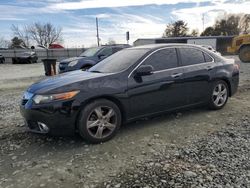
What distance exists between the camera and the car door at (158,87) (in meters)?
4.47

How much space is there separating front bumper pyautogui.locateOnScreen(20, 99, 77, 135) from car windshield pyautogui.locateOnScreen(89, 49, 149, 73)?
114cm

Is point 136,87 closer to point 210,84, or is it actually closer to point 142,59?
point 142,59

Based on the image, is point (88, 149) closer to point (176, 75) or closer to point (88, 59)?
point (176, 75)

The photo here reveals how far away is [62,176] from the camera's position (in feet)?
10.7

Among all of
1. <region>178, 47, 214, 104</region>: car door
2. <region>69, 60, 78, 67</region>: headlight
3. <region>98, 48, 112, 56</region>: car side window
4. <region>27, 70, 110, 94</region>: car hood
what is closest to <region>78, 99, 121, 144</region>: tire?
<region>27, 70, 110, 94</region>: car hood

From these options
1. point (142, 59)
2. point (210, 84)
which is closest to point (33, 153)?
point (142, 59)

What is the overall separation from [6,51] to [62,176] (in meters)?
32.2

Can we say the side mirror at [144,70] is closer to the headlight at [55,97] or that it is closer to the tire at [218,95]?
the headlight at [55,97]

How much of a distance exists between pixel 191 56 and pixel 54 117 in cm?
299

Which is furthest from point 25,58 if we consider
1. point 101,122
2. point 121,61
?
point 101,122

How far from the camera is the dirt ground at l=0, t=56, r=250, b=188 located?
10.7 ft

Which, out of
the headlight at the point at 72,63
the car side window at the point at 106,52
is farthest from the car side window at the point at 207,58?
the headlight at the point at 72,63

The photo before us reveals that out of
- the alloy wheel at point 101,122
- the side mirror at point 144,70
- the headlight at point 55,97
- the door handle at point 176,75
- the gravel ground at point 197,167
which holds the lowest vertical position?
the gravel ground at point 197,167

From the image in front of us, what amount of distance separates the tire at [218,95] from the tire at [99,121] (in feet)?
7.56
